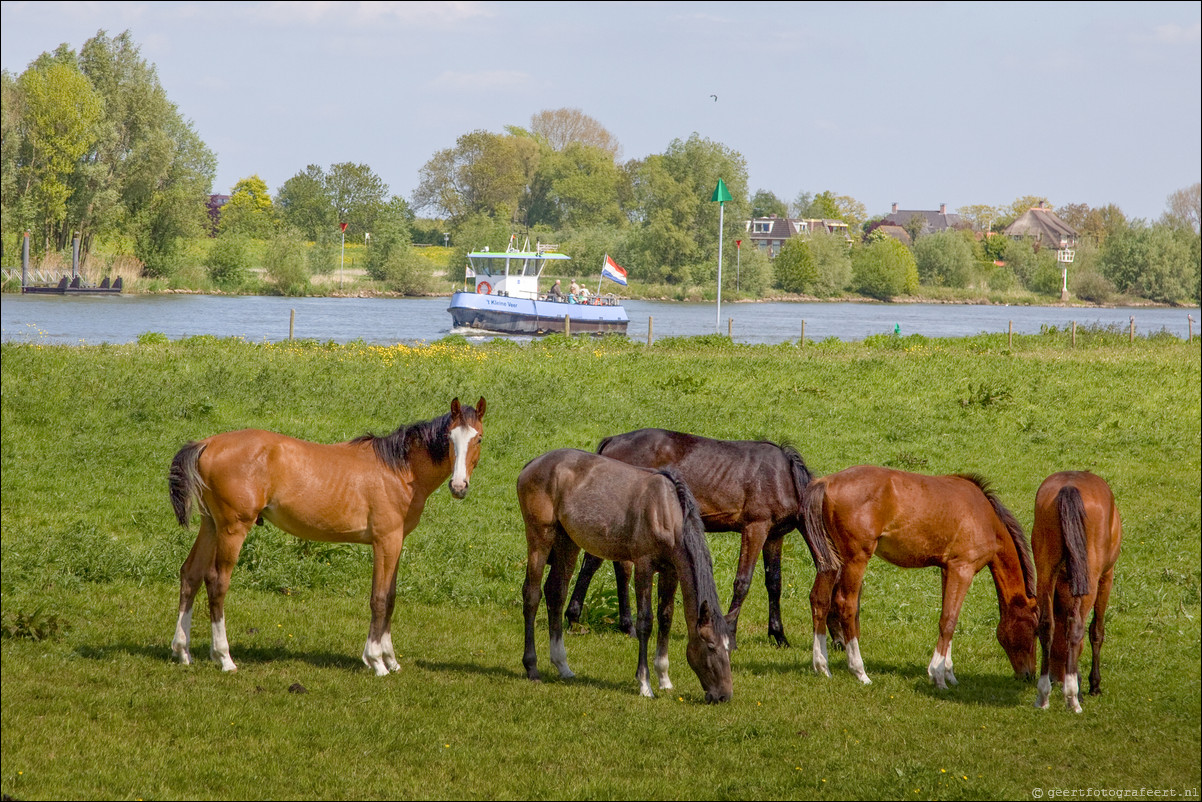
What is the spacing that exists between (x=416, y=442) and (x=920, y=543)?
351 centimetres

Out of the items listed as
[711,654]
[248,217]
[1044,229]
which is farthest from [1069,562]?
[1044,229]

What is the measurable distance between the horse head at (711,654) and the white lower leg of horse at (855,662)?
3.82 ft

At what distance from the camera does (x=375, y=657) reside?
276 inches

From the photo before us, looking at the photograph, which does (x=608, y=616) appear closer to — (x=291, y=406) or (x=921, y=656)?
(x=921, y=656)

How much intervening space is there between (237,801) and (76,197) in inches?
2097

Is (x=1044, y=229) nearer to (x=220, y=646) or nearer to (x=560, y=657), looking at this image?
(x=560, y=657)

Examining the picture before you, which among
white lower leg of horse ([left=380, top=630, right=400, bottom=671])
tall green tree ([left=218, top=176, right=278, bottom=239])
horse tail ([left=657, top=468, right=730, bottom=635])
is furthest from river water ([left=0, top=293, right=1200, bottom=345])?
horse tail ([left=657, top=468, right=730, bottom=635])

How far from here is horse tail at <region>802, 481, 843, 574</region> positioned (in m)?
7.39

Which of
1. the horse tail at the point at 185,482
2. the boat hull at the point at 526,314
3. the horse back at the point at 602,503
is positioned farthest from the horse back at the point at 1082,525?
the boat hull at the point at 526,314

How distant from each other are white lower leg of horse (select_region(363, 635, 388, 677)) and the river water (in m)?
24.3

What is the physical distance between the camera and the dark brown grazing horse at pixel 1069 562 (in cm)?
667

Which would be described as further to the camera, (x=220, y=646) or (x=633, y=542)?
(x=220, y=646)

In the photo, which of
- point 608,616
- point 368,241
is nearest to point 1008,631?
point 608,616

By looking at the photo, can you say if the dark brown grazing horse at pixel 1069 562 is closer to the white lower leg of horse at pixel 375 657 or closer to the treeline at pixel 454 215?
the white lower leg of horse at pixel 375 657
